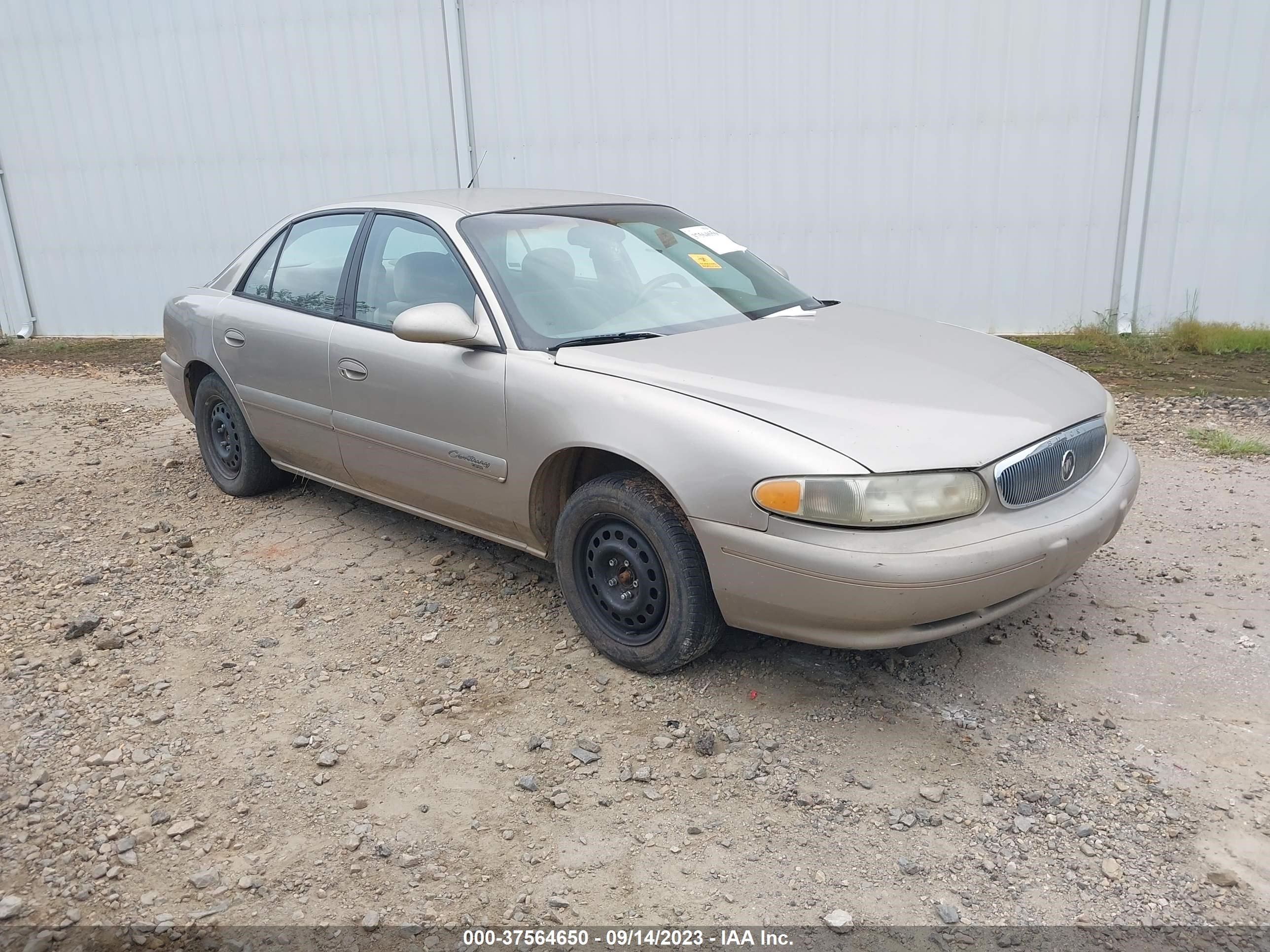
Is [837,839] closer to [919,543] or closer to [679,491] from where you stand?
[919,543]

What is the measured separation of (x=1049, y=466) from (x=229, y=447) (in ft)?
13.0

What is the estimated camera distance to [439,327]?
3.45 m

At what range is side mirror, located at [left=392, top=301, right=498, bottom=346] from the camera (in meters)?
3.45

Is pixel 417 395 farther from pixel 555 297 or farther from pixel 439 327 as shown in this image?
pixel 555 297

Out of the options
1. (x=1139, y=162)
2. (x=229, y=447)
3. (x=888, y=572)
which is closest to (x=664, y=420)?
(x=888, y=572)

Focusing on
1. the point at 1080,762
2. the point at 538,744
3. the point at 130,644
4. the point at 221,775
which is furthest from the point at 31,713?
the point at 1080,762

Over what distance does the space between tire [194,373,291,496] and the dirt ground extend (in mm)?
698

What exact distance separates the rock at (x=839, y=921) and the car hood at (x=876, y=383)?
3.71 ft

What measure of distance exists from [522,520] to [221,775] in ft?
4.16

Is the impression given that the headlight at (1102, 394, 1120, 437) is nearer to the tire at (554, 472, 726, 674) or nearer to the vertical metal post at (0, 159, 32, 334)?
the tire at (554, 472, 726, 674)

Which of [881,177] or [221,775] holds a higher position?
[881,177]

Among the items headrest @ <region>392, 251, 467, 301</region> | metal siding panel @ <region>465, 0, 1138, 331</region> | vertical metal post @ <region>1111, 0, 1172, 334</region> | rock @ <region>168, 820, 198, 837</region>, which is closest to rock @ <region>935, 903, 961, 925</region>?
rock @ <region>168, 820, 198, 837</region>

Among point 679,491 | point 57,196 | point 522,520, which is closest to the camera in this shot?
point 679,491

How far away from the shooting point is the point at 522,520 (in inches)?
141
